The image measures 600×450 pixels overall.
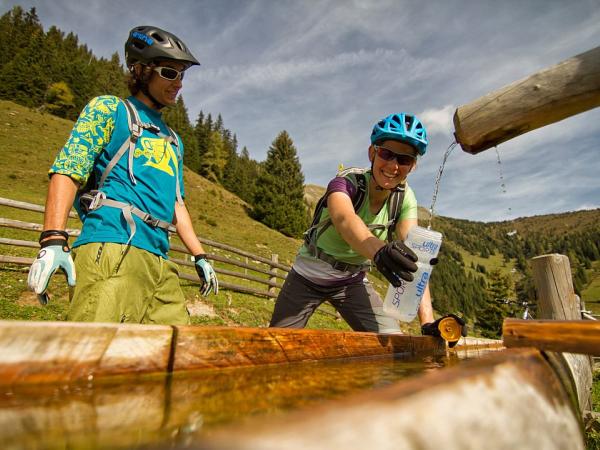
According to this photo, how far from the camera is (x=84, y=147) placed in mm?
2570

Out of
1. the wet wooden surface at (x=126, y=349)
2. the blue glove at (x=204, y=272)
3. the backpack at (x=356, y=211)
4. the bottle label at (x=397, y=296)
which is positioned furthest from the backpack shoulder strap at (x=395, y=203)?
the wet wooden surface at (x=126, y=349)

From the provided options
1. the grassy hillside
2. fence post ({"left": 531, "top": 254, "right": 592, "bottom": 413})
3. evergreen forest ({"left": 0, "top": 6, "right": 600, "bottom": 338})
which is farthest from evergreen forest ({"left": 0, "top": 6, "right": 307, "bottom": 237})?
fence post ({"left": 531, "top": 254, "right": 592, "bottom": 413})

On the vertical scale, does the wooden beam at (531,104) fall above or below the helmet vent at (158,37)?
below

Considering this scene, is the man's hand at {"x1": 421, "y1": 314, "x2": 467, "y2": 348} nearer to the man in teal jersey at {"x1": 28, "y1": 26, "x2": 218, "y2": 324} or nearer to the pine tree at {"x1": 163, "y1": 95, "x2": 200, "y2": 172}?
the man in teal jersey at {"x1": 28, "y1": 26, "x2": 218, "y2": 324}

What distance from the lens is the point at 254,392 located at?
142 cm

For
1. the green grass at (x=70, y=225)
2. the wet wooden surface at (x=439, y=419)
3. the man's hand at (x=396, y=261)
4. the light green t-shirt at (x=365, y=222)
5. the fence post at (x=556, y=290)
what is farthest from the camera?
the green grass at (x=70, y=225)

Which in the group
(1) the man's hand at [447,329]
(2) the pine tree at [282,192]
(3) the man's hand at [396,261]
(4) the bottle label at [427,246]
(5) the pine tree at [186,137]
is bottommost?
(1) the man's hand at [447,329]

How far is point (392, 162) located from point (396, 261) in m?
1.49

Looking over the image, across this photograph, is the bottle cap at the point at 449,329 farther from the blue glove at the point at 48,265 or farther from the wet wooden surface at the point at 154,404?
the blue glove at the point at 48,265

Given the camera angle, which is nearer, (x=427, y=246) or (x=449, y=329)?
(x=427, y=246)

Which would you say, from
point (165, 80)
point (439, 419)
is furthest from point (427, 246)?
point (439, 419)

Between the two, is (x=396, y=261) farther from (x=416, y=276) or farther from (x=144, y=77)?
(x=144, y=77)

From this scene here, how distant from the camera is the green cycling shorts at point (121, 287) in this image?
7.66ft

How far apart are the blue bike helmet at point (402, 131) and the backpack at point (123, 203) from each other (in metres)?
2.21
